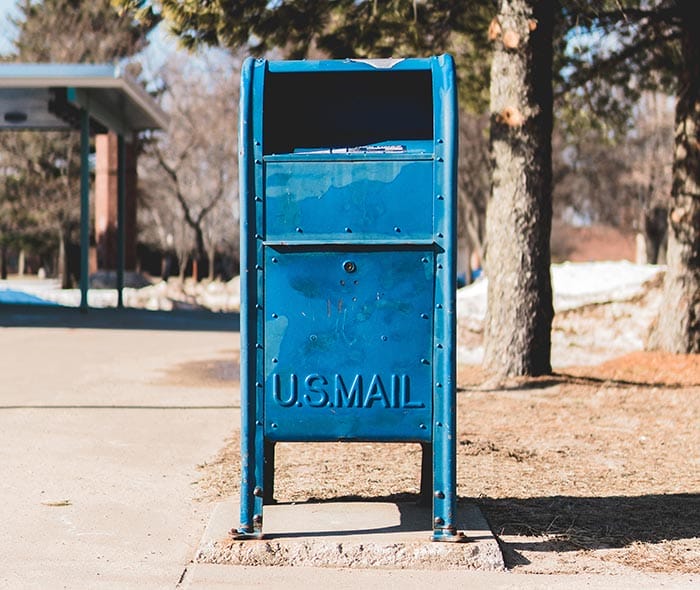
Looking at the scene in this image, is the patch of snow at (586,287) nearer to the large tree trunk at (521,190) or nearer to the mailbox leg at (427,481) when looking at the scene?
the large tree trunk at (521,190)

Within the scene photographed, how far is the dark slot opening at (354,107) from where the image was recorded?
15.4 feet

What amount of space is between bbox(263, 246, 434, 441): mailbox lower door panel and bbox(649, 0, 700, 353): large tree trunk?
28.6ft

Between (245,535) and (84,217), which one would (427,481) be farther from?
(84,217)

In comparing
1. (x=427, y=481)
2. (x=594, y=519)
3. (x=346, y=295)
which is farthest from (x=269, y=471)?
(x=594, y=519)

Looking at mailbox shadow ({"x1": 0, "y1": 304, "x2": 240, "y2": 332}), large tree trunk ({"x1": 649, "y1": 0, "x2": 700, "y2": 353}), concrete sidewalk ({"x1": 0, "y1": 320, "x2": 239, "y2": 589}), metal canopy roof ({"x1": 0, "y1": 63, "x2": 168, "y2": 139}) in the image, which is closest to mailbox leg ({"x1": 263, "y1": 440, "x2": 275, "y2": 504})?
concrete sidewalk ({"x1": 0, "y1": 320, "x2": 239, "y2": 589})

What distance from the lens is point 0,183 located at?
36688 millimetres

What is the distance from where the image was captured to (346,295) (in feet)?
14.6

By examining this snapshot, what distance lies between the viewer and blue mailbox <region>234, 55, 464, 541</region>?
4395 mm

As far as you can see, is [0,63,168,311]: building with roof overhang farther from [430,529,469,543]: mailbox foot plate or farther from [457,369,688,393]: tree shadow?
[430,529,469,543]: mailbox foot plate

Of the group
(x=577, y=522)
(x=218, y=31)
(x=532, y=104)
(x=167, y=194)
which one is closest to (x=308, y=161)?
(x=577, y=522)

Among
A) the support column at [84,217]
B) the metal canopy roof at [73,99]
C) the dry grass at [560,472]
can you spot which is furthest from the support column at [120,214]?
the dry grass at [560,472]

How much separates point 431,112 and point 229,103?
3474cm

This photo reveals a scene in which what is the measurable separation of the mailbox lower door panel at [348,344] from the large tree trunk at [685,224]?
871 cm

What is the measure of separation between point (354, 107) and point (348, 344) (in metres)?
1.15
